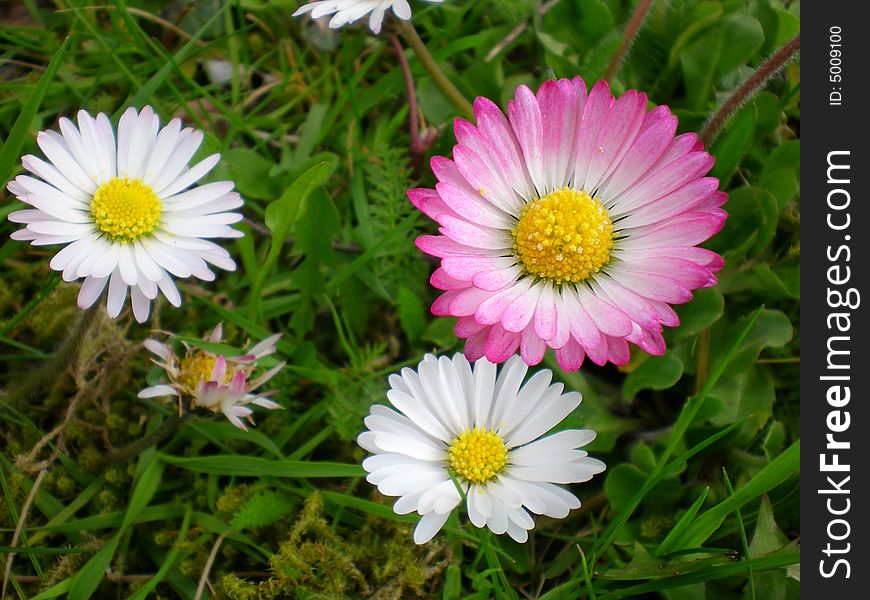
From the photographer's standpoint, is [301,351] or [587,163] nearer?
[587,163]

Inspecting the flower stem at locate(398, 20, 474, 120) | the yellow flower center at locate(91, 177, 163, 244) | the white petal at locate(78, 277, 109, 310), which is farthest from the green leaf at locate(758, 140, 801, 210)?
the white petal at locate(78, 277, 109, 310)

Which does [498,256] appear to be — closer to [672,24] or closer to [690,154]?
[690,154]

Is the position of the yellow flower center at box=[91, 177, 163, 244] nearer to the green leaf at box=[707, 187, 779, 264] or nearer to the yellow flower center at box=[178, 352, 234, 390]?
the yellow flower center at box=[178, 352, 234, 390]

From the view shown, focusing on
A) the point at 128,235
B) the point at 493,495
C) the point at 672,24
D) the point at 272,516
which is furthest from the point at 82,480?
the point at 672,24

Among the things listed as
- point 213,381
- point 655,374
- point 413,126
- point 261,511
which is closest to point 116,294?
point 213,381

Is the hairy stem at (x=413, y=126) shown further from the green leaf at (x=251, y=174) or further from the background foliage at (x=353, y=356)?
the green leaf at (x=251, y=174)

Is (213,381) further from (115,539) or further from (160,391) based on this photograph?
(115,539)
